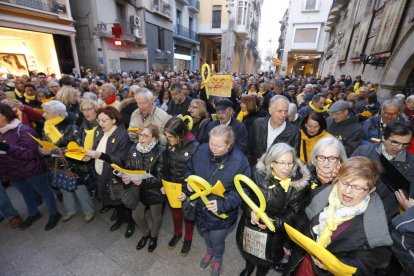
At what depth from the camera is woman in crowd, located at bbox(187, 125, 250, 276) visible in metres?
2.02

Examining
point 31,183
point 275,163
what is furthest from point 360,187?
point 31,183

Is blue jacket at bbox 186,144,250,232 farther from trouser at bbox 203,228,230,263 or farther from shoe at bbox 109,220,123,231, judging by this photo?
shoe at bbox 109,220,123,231

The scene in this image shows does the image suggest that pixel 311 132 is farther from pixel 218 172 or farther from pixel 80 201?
pixel 80 201

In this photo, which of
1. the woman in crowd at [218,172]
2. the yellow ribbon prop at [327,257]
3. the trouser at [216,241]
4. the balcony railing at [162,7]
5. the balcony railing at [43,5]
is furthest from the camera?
the balcony railing at [162,7]

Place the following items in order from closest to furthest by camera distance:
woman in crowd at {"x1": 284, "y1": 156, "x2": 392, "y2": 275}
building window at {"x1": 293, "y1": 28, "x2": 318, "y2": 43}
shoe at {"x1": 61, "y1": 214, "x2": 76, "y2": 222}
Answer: woman in crowd at {"x1": 284, "y1": 156, "x2": 392, "y2": 275} → shoe at {"x1": 61, "y1": 214, "x2": 76, "y2": 222} → building window at {"x1": 293, "y1": 28, "x2": 318, "y2": 43}

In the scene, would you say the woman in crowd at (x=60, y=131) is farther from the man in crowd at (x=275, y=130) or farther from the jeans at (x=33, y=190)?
the man in crowd at (x=275, y=130)

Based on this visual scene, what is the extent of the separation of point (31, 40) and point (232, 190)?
14936mm

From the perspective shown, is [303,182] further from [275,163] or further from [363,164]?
[363,164]

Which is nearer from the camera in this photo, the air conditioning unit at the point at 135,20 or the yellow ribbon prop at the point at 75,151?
the yellow ribbon prop at the point at 75,151

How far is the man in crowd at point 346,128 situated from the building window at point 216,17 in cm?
3026

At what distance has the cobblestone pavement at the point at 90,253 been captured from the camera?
258 cm

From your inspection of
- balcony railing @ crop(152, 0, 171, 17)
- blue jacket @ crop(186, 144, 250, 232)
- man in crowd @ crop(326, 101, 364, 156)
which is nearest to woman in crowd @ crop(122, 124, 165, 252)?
blue jacket @ crop(186, 144, 250, 232)

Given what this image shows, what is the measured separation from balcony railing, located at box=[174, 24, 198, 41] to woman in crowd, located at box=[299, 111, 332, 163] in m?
24.8

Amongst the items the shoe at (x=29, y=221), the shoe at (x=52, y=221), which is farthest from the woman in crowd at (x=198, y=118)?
the shoe at (x=29, y=221)
